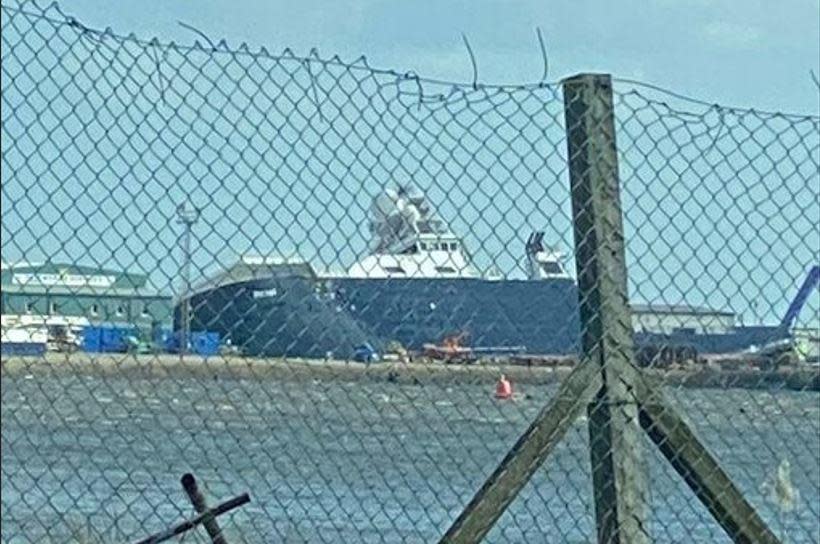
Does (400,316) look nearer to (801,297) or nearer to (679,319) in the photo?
(679,319)

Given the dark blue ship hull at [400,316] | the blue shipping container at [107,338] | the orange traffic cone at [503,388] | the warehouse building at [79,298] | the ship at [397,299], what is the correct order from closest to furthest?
the warehouse building at [79,298], the blue shipping container at [107,338], the ship at [397,299], the dark blue ship hull at [400,316], the orange traffic cone at [503,388]

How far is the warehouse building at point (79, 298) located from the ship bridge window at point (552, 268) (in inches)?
41.3

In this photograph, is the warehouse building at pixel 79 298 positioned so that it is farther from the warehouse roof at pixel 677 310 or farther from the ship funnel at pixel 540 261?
the warehouse roof at pixel 677 310

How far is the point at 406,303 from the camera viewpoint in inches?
188

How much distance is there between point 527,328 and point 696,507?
1.67 metres

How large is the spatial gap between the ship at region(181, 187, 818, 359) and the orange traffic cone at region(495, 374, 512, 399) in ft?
0.33

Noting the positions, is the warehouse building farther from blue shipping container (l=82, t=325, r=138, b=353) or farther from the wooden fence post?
the wooden fence post

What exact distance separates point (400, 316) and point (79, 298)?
925 millimetres

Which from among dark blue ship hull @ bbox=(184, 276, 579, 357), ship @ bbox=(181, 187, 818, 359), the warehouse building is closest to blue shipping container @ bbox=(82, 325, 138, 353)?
the warehouse building

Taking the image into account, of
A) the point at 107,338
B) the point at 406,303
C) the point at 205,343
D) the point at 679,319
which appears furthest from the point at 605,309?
the point at 107,338

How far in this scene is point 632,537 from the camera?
468 centimetres

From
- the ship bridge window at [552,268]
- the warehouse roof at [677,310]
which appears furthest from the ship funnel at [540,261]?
the warehouse roof at [677,310]

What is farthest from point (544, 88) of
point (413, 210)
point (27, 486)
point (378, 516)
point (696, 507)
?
point (378, 516)

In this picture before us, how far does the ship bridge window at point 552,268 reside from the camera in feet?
15.5
